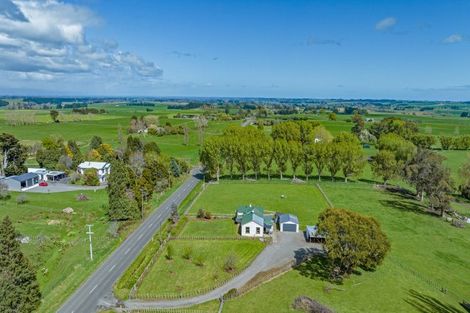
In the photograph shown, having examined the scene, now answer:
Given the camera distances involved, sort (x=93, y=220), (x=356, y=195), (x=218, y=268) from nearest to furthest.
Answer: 1. (x=218, y=268)
2. (x=93, y=220)
3. (x=356, y=195)

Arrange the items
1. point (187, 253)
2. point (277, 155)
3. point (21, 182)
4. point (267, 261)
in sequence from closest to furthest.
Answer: point (267, 261)
point (187, 253)
point (21, 182)
point (277, 155)

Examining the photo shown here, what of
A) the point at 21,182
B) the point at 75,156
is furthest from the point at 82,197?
the point at 75,156

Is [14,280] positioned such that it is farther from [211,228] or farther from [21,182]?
[21,182]

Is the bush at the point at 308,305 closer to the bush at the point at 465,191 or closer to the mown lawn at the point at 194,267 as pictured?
the mown lawn at the point at 194,267

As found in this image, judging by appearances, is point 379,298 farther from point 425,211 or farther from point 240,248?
point 425,211

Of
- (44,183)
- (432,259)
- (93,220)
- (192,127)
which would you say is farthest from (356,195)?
(192,127)

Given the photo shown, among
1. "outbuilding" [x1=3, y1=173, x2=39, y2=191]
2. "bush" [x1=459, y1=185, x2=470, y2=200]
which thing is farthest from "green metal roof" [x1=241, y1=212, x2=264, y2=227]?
"outbuilding" [x1=3, y1=173, x2=39, y2=191]
